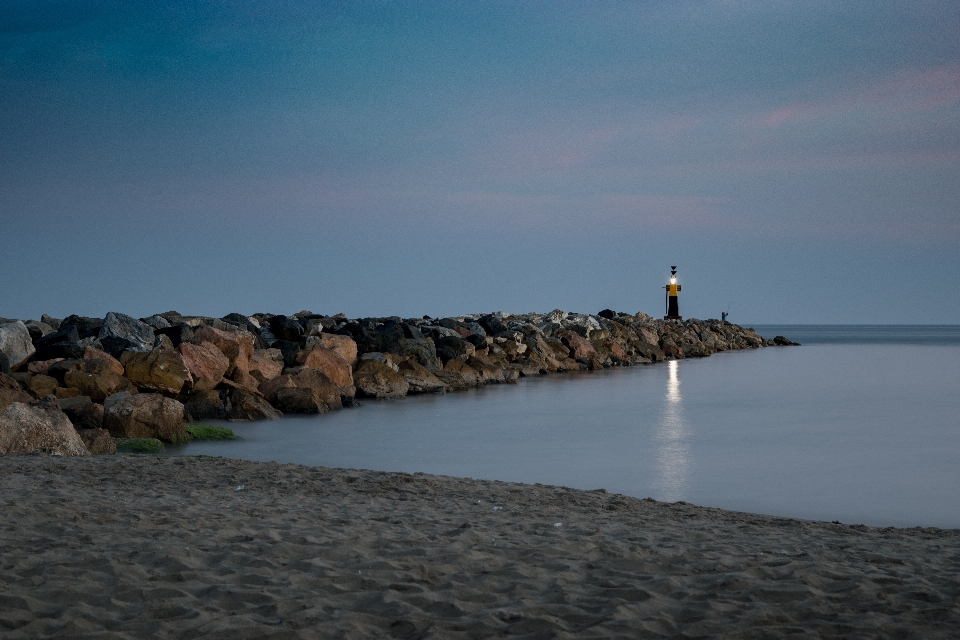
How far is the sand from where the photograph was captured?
4.00 m

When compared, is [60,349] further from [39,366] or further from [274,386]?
[274,386]

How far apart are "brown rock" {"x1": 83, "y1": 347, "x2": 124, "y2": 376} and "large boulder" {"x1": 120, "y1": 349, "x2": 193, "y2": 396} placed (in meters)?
0.11

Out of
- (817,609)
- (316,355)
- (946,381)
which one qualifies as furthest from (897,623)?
(946,381)

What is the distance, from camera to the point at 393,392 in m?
19.5

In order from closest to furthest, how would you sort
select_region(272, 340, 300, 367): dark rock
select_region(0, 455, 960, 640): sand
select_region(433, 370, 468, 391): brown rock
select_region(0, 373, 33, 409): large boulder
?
select_region(0, 455, 960, 640): sand < select_region(0, 373, 33, 409): large boulder < select_region(272, 340, 300, 367): dark rock < select_region(433, 370, 468, 391): brown rock

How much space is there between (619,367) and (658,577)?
28551mm

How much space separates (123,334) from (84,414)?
5588mm

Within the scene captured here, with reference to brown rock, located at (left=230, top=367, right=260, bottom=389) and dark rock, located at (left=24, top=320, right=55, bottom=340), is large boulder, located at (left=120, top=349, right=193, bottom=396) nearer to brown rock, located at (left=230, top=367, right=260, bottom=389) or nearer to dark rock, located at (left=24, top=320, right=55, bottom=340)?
brown rock, located at (left=230, top=367, right=260, bottom=389)

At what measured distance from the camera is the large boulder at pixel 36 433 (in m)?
9.72

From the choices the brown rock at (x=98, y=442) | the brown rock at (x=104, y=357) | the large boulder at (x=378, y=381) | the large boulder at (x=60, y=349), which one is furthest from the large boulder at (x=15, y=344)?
the large boulder at (x=378, y=381)

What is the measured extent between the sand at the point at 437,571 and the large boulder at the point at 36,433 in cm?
272

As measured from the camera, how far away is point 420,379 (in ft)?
68.1

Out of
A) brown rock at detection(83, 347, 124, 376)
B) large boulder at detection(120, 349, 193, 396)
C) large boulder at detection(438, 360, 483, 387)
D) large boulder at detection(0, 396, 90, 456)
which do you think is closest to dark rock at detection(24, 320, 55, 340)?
brown rock at detection(83, 347, 124, 376)

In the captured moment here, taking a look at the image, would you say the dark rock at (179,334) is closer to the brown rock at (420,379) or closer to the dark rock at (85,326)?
the dark rock at (85,326)
